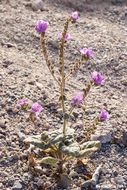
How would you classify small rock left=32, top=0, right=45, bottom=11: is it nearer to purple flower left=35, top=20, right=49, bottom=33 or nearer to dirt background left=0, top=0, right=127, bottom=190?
dirt background left=0, top=0, right=127, bottom=190

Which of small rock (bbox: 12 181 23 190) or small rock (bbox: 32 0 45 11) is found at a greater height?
small rock (bbox: 32 0 45 11)

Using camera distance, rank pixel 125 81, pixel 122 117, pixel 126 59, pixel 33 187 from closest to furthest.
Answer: pixel 33 187
pixel 122 117
pixel 125 81
pixel 126 59

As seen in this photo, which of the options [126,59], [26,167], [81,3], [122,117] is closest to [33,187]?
[26,167]

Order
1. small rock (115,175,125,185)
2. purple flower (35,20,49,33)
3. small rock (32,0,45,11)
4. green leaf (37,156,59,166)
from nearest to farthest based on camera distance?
purple flower (35,20,49,33)
green leaf (37,156,59,166)
small rock (115,175,125,185)
small rock (32,0,45,11)

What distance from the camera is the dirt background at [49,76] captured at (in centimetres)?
323

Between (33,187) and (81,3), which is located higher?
(81,3)

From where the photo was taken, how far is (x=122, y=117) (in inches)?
143

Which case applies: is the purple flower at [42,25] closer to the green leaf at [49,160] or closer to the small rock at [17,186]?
the green leaf at [49,160]

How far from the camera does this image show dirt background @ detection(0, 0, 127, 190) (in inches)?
127

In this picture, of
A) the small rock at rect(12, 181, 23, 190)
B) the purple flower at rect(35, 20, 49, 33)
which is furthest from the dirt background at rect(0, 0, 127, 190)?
the purple flower at rect(35, 20, 49, 33)

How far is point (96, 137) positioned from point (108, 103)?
0.45 m

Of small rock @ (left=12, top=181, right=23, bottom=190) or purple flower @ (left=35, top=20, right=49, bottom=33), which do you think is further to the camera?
small rock @ (left=12, top=181, right=23, bottom=190)

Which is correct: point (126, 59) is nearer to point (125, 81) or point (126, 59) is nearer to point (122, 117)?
point (125, 81)

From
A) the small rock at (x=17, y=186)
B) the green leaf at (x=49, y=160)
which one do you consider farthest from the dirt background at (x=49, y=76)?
the green leaf at (x=49, y=160)
